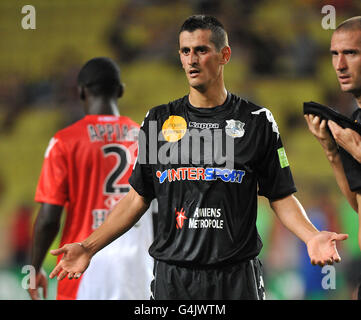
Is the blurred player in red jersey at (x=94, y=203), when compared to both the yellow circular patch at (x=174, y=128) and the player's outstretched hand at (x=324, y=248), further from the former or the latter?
the player's outstretched hand at (x=324, y=248)

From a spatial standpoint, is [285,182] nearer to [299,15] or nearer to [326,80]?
[326,80]

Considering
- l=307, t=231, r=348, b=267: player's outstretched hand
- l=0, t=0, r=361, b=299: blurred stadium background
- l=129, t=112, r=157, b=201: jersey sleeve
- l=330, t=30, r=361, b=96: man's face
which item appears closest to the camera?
l=307, t=231, r=348, b=267: player's outstretched hand

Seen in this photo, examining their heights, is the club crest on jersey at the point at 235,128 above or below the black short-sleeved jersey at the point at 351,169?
above

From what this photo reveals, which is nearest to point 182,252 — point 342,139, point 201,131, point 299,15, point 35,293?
point 201,131

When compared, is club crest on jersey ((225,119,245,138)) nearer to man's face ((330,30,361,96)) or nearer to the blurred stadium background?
man's face ((330,30,361,96))

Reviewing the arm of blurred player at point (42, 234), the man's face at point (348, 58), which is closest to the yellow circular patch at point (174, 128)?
the man's face at point (348, 58)

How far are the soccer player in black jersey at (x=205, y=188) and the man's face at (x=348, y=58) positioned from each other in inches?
21.7

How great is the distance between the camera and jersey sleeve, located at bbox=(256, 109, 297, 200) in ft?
11.1

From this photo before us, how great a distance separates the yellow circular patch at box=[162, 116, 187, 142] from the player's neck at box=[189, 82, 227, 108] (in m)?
0.12

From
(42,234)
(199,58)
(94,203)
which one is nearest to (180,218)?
(199,58)

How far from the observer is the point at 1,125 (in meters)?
11.0

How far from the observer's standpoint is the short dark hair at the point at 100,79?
484 cm

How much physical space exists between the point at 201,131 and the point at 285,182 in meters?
0.51

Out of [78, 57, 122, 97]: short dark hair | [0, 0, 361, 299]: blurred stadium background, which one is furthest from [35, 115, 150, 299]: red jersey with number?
[0, 0, 361, 299]: blurred stadium background
